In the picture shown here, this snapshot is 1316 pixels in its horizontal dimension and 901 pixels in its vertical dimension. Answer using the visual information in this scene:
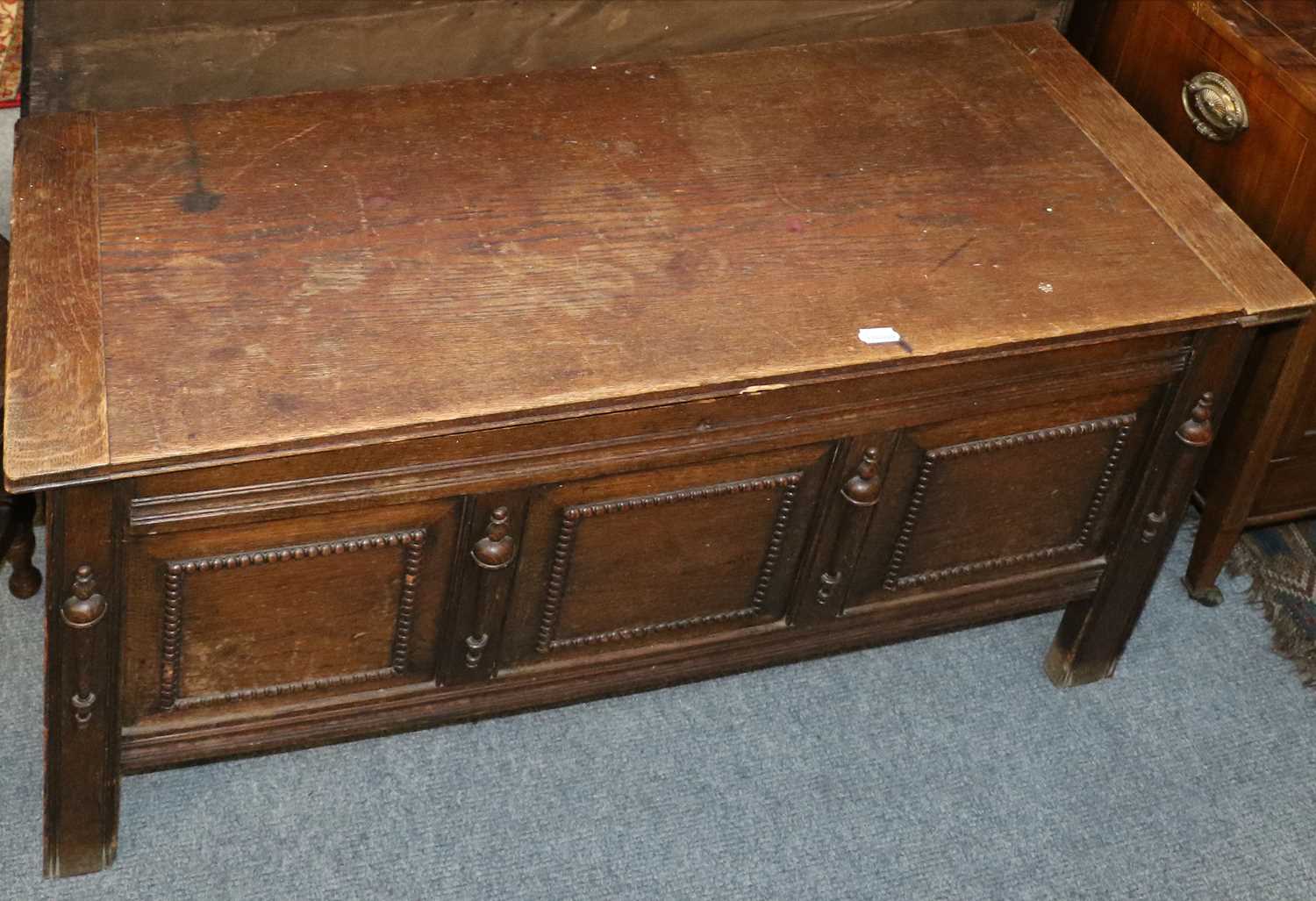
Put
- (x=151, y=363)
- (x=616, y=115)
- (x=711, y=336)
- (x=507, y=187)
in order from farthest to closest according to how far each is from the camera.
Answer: (x=616, y=115) < (x=507, y=187) < (x=711, y=336) < (x=151, y=363)

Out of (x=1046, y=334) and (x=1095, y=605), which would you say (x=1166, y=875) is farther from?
(x=1046, y=334)

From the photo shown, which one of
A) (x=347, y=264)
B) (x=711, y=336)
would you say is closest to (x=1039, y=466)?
(x=711, y=336)

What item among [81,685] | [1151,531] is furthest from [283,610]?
[1151,531]

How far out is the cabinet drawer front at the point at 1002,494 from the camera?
2.05m

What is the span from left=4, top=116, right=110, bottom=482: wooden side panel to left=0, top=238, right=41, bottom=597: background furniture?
0.21 m

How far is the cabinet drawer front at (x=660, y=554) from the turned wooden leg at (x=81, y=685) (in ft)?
1.52

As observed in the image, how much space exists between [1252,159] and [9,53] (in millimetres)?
2239

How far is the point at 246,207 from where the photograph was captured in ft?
6.21

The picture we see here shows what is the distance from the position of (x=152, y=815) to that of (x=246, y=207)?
80 centimetres

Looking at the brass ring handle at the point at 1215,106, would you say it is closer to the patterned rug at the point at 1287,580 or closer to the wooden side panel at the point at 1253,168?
the wooden side panel at the point at 1253,168

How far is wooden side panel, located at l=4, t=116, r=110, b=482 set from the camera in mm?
1599

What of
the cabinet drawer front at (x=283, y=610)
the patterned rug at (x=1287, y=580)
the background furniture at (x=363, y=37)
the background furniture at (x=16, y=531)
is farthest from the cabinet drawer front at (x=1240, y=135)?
the background furniture at (x=16, y=531)

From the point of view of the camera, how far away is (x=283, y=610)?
1.87 metres

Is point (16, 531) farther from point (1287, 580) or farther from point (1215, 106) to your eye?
point (1287, 580)
